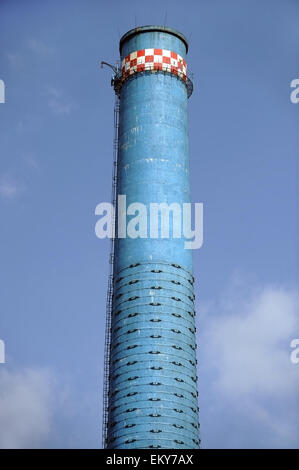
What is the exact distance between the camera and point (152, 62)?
267 ft

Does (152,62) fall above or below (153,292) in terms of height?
above

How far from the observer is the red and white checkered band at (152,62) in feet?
267

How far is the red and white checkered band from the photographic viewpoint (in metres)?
81.2

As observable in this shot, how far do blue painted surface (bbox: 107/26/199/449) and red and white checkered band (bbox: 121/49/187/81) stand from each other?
721 millimetres

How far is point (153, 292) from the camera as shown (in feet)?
234

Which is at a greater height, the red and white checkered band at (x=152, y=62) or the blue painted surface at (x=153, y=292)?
the red and white checkered band at (x=152, y=62)

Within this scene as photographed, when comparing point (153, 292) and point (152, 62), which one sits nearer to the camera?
point (153, 292)

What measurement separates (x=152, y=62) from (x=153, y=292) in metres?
24.2

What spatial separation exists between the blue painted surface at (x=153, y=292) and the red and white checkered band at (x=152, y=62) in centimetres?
72
